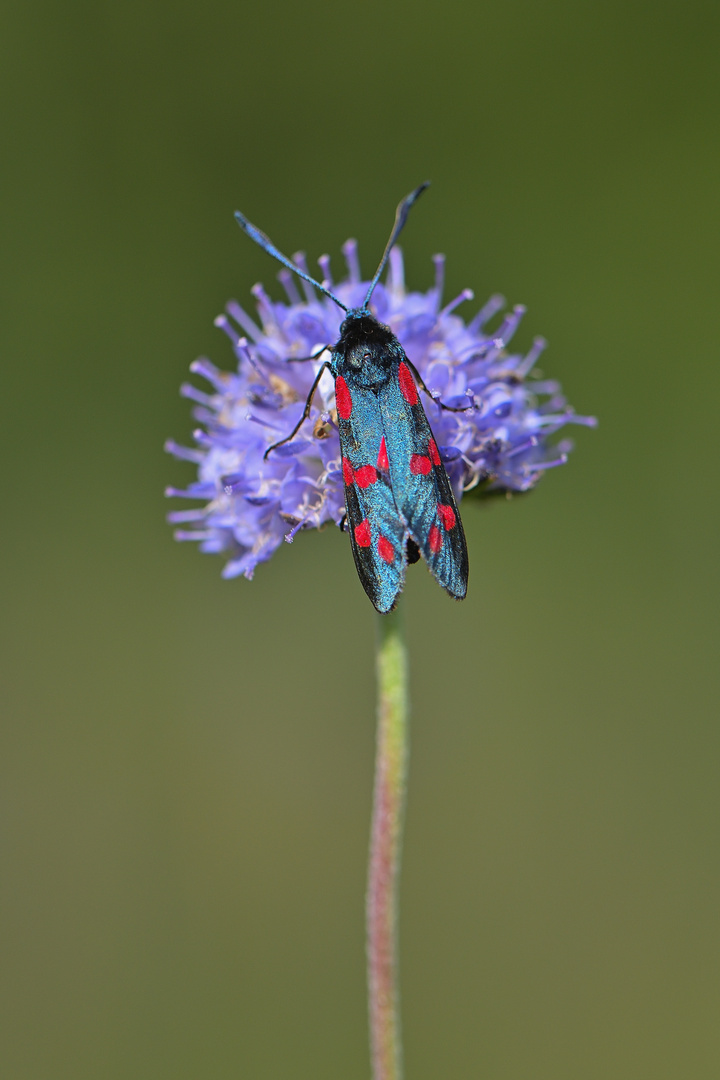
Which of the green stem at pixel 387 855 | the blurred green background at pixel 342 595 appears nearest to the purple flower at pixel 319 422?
the green stem at pixel 387 855

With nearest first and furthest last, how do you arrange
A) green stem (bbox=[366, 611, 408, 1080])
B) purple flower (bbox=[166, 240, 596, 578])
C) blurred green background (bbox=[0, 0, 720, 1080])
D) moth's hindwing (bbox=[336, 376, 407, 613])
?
green stem (bbox=[366, 611, 408, 1080]) < moth's hindwing (bbox=[336, 376, 407, 613]) < purple flower (bbox=[166, 240, 596, 578]) < blurred green background (bbox=[0, 0, 720, 1080])

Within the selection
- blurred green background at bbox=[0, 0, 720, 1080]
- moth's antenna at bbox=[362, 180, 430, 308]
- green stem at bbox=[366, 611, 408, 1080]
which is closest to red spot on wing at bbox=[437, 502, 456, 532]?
green stem at bbox=[366, 611, 408, 1080]

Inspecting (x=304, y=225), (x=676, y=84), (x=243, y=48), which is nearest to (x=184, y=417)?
(x=304, y=225)

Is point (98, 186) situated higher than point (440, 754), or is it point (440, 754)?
point (98, 186)

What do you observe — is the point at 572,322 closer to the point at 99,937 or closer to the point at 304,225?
the point at 304,225

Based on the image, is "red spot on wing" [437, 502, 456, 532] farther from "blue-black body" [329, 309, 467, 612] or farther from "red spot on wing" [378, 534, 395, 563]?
"red spot on wing" [378, 534, 395, 563]

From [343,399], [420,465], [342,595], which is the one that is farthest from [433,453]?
[342,595]

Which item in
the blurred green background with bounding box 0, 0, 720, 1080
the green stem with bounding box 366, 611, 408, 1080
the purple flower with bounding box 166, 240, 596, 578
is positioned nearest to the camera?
the green stem with bounding box 366, 611, 408, 1080
